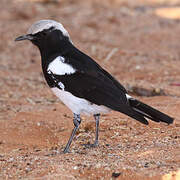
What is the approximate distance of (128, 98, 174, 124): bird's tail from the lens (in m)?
4.48

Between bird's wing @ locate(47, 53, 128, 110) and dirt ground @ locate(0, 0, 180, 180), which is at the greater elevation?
bird's wing @ locate(47, 53, 128, 110)

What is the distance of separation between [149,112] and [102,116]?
1.45m

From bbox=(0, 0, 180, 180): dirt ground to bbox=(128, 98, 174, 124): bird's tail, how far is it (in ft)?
0.95

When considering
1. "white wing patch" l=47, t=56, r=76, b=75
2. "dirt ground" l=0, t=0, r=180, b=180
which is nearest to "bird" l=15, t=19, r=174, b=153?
"white wing patch" l=47, t=56, r=76, b=75

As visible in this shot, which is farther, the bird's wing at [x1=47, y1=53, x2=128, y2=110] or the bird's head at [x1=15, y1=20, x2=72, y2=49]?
the bird's head at [x1=15, y1=20, x2=72, y2=49]

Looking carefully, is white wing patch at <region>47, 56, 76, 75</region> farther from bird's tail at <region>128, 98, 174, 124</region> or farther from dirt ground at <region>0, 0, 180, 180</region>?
dirt ground at <region>0, 0, 180, 180</region>

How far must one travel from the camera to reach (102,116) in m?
5.92

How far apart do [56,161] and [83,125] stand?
4.60 ft

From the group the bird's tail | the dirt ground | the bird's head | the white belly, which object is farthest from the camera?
the bird's head

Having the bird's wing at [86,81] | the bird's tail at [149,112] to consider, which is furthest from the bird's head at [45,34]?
the bird's tail at [149,112]

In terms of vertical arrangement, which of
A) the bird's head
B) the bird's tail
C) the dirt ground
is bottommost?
the dirt ground

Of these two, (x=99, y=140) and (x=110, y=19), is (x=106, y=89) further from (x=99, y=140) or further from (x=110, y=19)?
(x=110, y=19)

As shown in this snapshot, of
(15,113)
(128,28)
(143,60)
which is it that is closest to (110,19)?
(128,28)

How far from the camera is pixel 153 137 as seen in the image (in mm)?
5000
